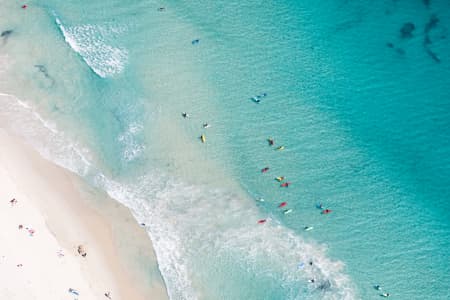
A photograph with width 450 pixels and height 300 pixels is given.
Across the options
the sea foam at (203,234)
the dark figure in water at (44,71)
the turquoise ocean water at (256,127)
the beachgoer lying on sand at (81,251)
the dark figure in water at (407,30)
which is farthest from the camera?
the dark figure in water at (407,30)

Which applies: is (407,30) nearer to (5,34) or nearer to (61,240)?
(61,240)

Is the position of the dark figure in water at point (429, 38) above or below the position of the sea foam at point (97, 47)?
below

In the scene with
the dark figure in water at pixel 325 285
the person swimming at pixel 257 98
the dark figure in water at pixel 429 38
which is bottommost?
the dark figure in water at pixel 325 285

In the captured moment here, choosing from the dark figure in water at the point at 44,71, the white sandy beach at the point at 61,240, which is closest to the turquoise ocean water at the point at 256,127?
the dark figure in water at the point at 44,71

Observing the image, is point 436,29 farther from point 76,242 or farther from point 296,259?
point 76,242

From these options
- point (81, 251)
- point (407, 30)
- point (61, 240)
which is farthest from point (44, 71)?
point (407, 30)

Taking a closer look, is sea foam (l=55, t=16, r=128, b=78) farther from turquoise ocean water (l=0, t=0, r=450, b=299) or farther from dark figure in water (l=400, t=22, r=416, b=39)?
dark figure in water (l=400, t=22, r=416, b=39)

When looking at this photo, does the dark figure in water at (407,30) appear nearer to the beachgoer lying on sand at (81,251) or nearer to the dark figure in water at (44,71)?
the dark figure in water at (44,71)
